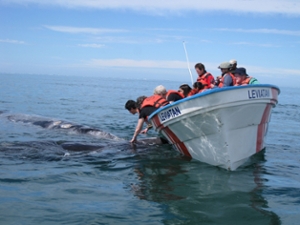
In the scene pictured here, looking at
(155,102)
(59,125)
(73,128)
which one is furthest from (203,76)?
(59,125)

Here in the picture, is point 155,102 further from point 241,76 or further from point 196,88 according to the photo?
point 241,76

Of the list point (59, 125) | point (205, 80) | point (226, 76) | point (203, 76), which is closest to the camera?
point (226, 76)

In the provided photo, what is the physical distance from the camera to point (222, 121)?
8195 mm

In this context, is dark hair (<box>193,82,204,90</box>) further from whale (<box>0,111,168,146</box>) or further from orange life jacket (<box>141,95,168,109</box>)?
whale (<box>0,111,168,146</box>)

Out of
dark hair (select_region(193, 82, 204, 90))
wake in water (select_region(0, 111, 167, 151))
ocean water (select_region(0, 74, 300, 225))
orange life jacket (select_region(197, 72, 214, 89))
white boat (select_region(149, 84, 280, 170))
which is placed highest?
orange life jacket (select_region(197, 72, 214, 89))

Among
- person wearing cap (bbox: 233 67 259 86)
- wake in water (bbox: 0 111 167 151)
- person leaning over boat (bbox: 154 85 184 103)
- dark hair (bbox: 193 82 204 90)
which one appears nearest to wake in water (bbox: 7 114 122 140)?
wake in water (bbox: 0 111 167 151)

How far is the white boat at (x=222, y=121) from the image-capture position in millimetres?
8047

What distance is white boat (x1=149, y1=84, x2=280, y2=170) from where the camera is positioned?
8.05 metres

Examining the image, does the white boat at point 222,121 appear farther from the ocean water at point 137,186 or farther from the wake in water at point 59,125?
the wake in water at point 59,125

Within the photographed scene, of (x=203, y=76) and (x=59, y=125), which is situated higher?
(x=203, y=76)

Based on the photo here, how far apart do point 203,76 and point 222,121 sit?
276 cm

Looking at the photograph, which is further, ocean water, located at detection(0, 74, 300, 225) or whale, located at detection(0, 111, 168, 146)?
whale, located at detection(0, 111, 168, 146)

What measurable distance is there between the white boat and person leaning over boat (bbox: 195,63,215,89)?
1.84m

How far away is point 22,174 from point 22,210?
2.06 m
